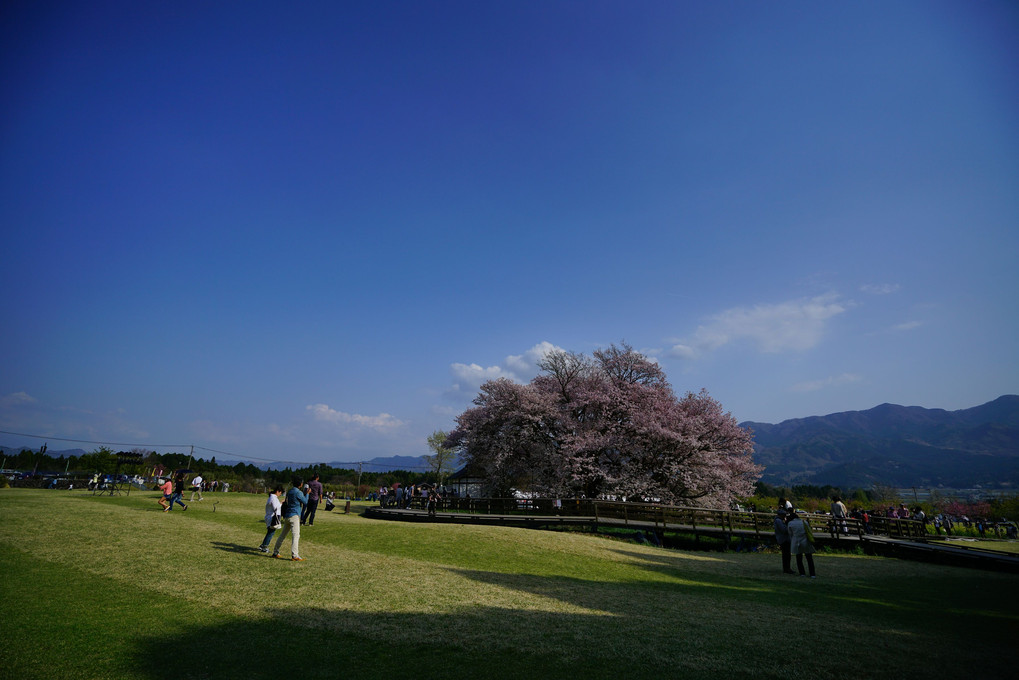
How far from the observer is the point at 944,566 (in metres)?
18.0

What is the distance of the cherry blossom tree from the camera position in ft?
98.0

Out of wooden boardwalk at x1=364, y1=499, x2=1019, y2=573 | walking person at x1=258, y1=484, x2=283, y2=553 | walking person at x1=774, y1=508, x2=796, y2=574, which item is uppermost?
walking person at x1=258, y1=484, x2=283, y2=553

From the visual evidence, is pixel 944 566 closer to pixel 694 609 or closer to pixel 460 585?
pixel 694 609

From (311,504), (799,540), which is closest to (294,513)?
(311,504)

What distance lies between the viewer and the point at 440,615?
25.9 ft

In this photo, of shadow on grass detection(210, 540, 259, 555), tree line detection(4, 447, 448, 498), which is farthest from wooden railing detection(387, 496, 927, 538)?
Result: tree line detection(4, 447, 448, 498)

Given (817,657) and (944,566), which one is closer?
(817,657)

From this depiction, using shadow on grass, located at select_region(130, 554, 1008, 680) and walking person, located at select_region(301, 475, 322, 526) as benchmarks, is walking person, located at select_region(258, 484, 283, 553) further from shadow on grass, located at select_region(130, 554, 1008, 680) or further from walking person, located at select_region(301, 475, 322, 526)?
walking person, located at select_region(301, 475, 322, 526)

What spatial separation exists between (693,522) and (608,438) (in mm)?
9314

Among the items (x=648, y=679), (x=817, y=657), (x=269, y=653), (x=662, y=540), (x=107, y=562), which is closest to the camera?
(x=648, y=679)

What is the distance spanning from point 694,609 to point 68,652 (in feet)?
33.9

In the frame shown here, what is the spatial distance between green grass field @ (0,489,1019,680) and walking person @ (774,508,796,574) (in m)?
0.60

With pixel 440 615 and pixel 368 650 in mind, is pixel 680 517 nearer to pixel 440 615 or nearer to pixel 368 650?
pixel 440 615

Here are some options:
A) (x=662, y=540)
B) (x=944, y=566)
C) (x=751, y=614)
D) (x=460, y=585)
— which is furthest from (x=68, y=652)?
(x=944, y=566)
